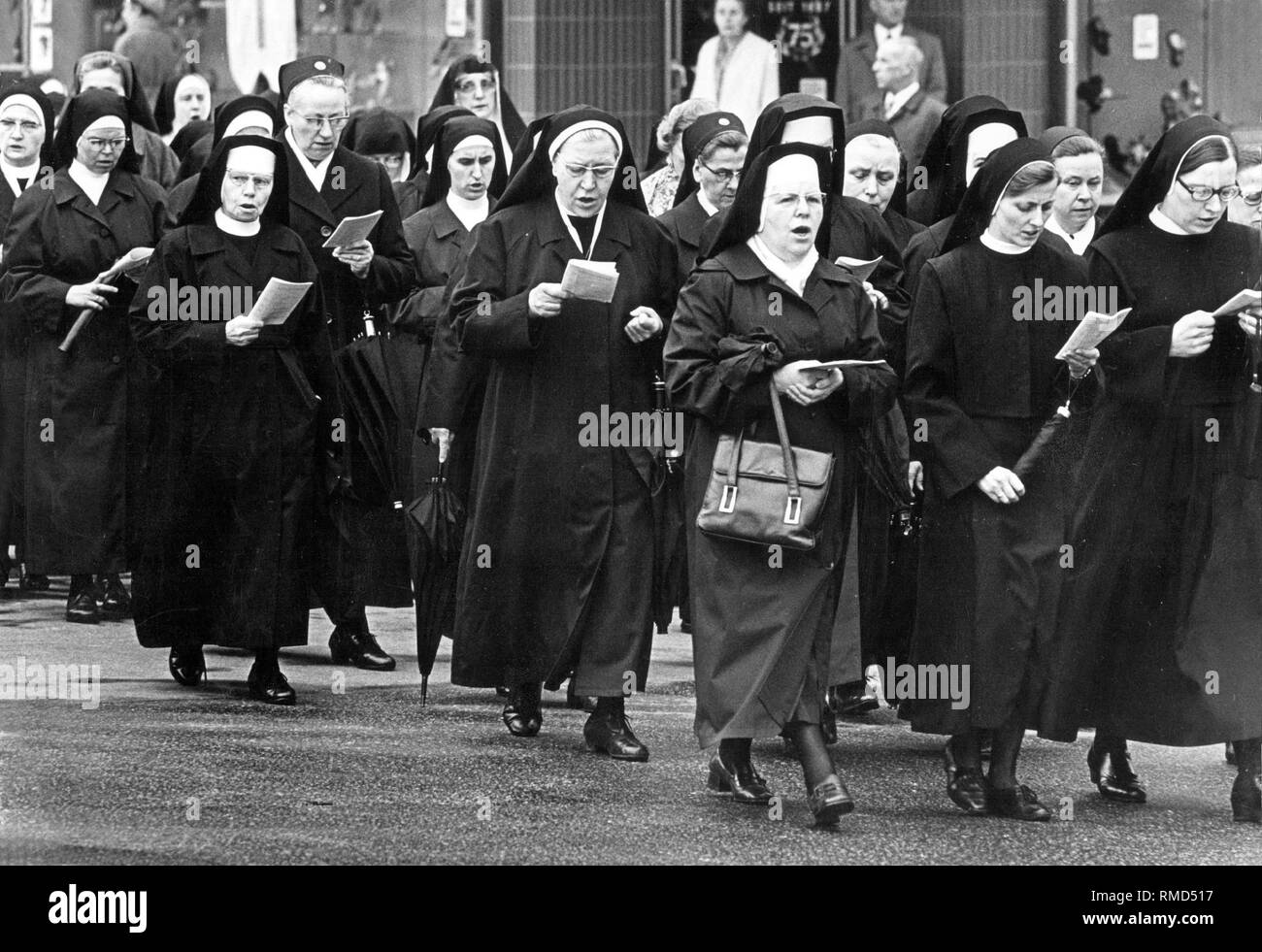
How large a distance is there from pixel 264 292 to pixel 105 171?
104 inches

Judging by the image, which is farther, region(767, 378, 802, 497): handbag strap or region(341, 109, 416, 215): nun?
region(341, 109, 416, 215): nun

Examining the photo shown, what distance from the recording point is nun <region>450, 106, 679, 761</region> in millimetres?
8391

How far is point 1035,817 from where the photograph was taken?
7.41 m

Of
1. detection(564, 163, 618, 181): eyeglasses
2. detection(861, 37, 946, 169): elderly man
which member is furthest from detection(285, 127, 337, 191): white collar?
detection(861, 37, 946, 169): elderly man

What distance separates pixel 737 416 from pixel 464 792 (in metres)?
1.48

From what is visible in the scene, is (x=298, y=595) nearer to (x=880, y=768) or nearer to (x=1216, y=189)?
(x=880, y=768)

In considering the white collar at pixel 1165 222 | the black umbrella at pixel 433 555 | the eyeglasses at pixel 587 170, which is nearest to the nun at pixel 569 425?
the eyeglasses at pixel 587 170

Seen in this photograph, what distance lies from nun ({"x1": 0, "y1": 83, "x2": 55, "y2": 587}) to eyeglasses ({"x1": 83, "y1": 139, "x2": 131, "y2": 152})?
2.47 ft

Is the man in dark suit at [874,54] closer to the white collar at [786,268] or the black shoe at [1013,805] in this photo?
the white collar at [786,268]

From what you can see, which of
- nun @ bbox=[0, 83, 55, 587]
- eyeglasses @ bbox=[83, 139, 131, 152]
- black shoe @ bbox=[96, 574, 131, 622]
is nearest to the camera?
eyeglasses @ bbox=[83, 139, 131, 152]

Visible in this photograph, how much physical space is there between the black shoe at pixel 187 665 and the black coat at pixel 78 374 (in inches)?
60.1

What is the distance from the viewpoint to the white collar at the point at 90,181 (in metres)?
11.0

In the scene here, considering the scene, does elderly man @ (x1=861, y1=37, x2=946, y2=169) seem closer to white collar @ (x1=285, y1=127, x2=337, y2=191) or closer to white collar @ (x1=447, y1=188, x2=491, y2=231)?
white collar @ (x1=447, y1=188, x2=491, y2=231)

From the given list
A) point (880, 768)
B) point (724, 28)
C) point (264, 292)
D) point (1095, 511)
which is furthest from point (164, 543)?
point (724, 28)
